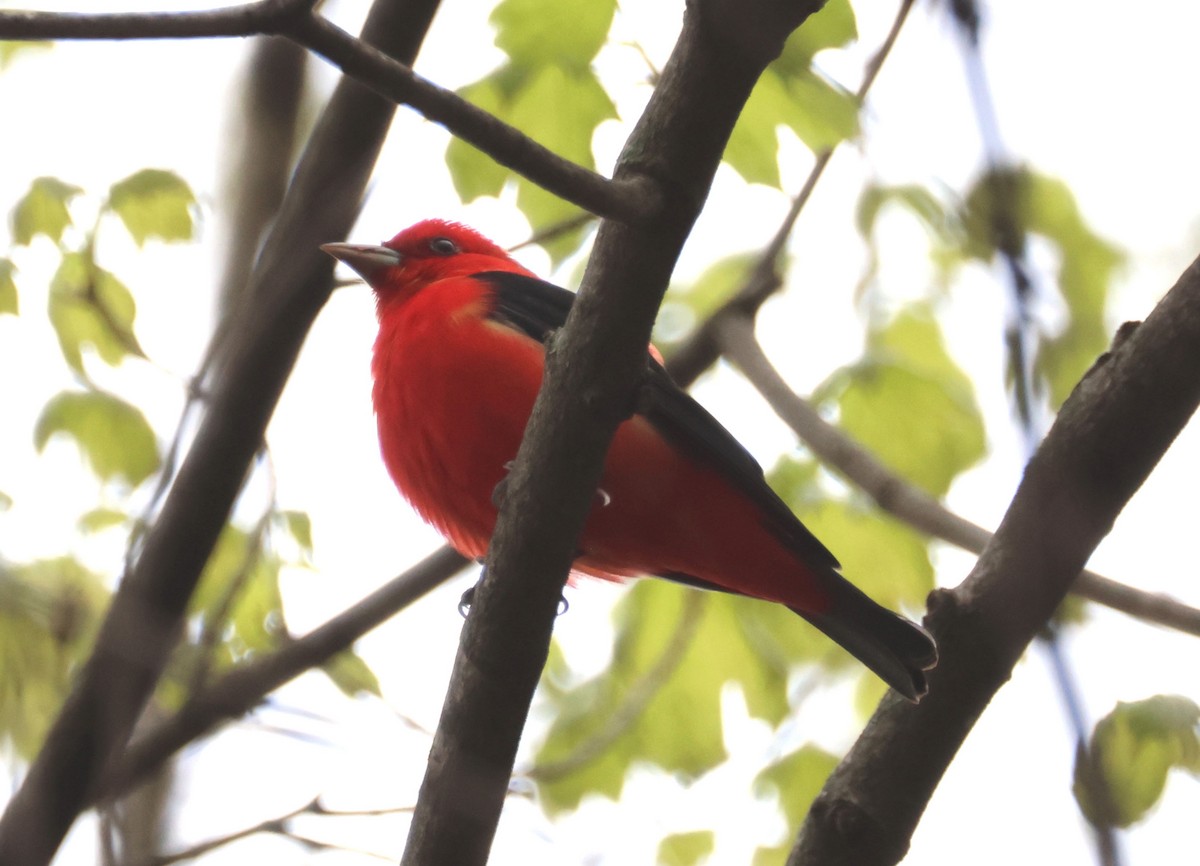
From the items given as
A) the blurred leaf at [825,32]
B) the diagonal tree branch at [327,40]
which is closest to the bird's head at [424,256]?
the blurred leaf at [825,32]

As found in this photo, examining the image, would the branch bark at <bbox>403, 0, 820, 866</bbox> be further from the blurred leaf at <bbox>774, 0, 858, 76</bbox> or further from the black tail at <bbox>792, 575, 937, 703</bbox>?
the blurred leaf at <bbox>774, 0, 858, 76</bbox>

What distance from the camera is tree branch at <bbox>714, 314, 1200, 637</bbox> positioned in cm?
261

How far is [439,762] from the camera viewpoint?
2.65 metres

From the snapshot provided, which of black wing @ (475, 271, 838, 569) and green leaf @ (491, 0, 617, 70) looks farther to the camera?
black wing @ (475, 271, 838, 569)

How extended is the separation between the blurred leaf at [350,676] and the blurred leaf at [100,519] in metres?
1.05

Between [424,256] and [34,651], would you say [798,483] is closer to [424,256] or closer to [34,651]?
[424,256]

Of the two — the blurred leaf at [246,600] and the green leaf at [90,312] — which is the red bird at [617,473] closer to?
the blurred leaf at [246,600]

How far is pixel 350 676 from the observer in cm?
419

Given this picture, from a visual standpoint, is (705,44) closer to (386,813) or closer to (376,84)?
(376,84)

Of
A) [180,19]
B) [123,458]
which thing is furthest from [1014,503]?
[123,458]

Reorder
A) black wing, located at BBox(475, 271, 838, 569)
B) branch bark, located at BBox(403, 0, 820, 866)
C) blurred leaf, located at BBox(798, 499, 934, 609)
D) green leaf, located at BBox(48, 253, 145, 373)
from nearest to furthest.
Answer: branch bark, located at BBox(403, 0, 820, 866)
black wing, located at BBox(475, 271, 838, 569)
green leaf, located at BBox(48, 253, 145, 373)
blurred leaf, located at BBox(798, 499, 934, 609)

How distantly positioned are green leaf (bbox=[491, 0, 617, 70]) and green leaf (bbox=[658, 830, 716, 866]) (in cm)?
271

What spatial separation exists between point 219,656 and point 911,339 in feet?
8.94

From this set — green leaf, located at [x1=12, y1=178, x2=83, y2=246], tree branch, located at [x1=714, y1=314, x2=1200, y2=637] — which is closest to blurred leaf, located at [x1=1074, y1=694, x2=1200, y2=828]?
tree branch, located at [x1=714, y1=314, x2=1200, y2=637]
